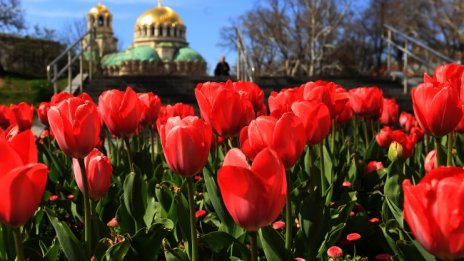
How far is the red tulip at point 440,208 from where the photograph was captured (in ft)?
2.88

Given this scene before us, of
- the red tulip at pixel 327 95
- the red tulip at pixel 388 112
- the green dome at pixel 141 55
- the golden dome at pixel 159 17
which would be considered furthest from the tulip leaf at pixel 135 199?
the golden dome at pixel 159 17

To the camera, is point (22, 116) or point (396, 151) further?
point (22, 116)

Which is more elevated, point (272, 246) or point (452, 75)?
point (452, 75)

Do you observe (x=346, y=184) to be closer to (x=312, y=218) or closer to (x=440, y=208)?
(x=312, y=218)

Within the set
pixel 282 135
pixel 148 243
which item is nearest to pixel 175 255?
pixel 148 243

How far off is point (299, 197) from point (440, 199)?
1.12m

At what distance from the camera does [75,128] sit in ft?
4.90

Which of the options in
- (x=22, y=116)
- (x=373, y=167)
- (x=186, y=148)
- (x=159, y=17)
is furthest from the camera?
(x=159, y=17)

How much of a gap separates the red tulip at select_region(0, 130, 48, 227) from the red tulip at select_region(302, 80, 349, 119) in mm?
1246

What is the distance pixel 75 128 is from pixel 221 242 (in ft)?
1.56

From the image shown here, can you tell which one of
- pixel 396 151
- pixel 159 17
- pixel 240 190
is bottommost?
pixel 396 151

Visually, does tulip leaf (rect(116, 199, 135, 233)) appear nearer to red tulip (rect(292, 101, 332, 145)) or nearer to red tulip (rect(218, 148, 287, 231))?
red tulip (rect(292, 101, 332, 145))

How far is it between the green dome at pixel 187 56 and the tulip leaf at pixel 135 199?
5773 centimetres

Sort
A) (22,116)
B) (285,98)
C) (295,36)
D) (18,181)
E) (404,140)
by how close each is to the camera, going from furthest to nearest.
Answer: (295,36), (22,116), (404,140), (285,98), (18,181)
